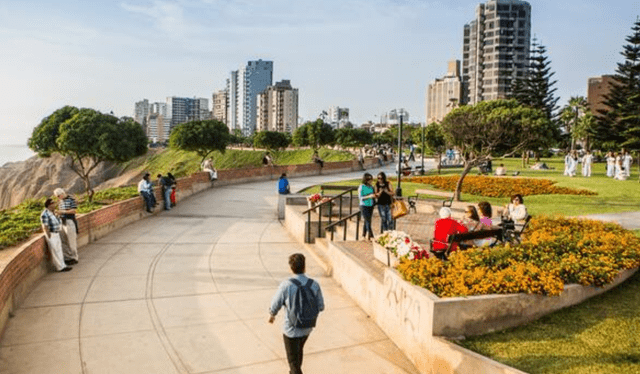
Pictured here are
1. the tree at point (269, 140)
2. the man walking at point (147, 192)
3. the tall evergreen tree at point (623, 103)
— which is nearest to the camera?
the man walking at point (147, 192)

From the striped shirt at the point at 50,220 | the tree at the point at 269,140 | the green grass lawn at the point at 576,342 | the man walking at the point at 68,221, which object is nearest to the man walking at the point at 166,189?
the man walking at the point at 68,221

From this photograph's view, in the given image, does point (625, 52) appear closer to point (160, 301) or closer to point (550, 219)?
point (550, 219)

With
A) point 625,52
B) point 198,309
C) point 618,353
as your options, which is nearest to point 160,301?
point 198,309

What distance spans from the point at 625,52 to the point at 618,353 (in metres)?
53.2

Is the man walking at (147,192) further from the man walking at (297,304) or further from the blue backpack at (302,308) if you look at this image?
the blue backpack at (302,308)

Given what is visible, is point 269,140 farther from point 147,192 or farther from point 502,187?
point 147,192

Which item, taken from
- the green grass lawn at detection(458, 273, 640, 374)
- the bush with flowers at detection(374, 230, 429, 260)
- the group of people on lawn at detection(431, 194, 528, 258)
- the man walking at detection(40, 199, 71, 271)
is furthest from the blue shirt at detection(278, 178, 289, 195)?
the green grass lawn at detection(458, 273, 640, 374)

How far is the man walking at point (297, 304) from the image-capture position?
553 cm

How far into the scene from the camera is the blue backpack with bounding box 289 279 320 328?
217 inches

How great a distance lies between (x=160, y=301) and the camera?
9.17 metres

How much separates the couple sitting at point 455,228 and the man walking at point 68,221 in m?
7.82

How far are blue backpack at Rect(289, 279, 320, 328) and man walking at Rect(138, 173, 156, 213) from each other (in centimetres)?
1422

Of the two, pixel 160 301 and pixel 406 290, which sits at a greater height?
pixel 406 290

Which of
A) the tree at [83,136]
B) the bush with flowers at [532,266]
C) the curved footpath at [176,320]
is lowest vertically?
the curved footpath at [176,320]
